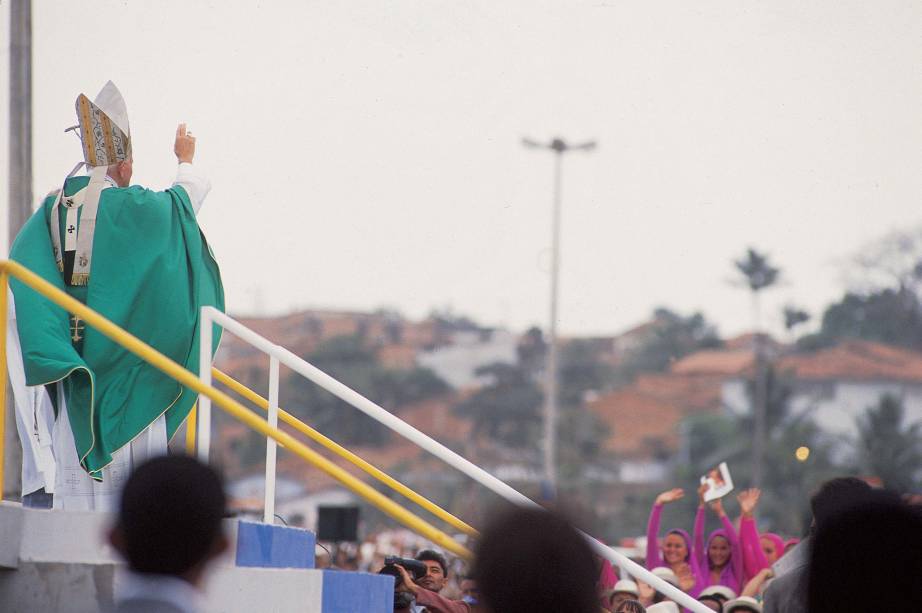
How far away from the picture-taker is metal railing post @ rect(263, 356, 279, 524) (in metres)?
6.00

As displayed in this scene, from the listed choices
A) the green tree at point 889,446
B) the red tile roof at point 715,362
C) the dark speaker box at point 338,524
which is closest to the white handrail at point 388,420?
the dark speaker box at point 338,524

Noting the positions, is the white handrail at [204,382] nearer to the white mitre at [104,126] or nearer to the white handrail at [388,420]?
the white handrail at [388,420]

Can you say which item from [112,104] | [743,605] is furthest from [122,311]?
[743,605]

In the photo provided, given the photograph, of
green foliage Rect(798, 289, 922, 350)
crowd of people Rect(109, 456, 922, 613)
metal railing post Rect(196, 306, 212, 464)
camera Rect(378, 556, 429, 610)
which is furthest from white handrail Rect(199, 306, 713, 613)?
green foliage Rect(798, 289, 922, 350)

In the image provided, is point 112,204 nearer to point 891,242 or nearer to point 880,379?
point 891,242

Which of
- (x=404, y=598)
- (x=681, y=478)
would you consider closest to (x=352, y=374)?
(x=681, y=478)

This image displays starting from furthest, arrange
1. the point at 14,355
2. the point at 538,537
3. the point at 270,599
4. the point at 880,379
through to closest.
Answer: the point at 880,379
the point at 14,355
the point at 270,599
the point at 538,537

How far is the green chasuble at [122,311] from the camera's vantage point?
19.7 feet

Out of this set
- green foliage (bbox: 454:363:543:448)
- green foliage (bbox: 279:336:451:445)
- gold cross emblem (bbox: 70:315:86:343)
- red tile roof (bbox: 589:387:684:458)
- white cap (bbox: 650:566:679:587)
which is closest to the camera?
gold cross emblem (bbox: 70:315:86:343)

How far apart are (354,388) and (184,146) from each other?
241 ft

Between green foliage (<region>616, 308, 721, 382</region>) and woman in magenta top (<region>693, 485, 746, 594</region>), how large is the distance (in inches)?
2965

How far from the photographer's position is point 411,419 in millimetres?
85062

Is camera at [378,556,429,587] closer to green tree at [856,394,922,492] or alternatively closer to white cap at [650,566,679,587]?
white cap at [650,566,679,587]

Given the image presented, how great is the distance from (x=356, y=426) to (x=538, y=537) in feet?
252
